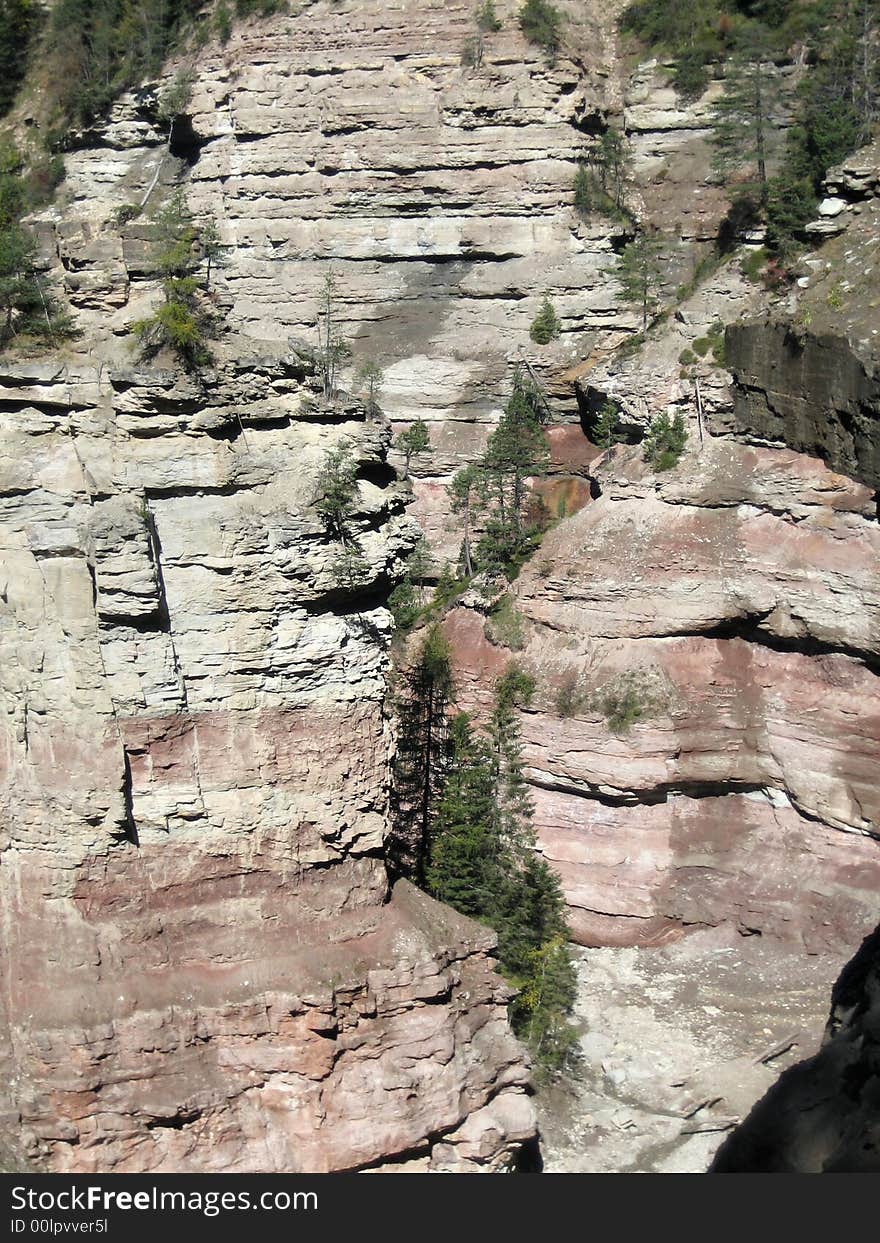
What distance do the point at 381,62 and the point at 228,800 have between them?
3180 centimetres

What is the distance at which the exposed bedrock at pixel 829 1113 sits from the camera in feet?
31.7

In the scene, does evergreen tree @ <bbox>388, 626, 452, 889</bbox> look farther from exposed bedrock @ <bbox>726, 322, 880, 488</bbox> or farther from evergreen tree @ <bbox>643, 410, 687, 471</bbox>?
exposed bedrock @ <bbox>726, 322, 880, 488</bbox>

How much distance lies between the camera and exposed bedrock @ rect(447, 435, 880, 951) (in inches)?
1254

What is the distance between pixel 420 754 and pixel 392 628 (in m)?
13.1

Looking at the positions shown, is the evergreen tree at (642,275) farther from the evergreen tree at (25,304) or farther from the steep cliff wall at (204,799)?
→ the evergreen tree at (25,304)

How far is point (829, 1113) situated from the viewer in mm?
10133

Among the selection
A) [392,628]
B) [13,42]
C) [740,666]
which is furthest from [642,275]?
[13,42]

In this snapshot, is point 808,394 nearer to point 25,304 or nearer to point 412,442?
point 412,442

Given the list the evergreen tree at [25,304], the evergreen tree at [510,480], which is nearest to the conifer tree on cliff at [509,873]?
the evergreen tree at [510,480]

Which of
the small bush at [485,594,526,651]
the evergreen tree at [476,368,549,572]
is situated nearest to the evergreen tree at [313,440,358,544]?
the small bush at [485,594,526,651]

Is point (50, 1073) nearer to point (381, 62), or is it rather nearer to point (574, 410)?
point (574, 410)

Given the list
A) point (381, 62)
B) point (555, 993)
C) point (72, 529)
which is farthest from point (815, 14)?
point (72, 529)

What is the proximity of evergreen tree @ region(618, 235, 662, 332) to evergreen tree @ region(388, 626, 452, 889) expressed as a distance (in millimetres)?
12598

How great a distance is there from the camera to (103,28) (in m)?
50.8
